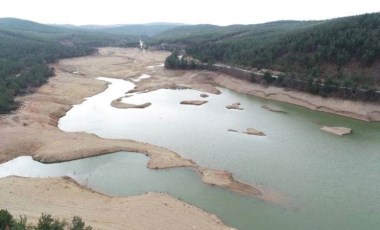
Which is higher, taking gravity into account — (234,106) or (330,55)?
(330,55)

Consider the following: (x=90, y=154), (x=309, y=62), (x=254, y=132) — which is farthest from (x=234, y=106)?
(x=90, y=154)

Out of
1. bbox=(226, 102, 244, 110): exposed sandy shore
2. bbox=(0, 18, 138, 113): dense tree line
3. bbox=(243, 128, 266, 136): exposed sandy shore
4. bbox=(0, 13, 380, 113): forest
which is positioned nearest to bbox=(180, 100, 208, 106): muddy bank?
bbox=(226, 102, 244, 110): exposed sandy shore

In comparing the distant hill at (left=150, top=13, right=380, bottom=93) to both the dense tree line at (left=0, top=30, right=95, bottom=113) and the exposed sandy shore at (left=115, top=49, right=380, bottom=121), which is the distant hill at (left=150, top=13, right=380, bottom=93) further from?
the dense tree line at (left=0, top=30, right=95, bottom=113)

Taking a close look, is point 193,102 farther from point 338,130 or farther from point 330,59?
point 338,130

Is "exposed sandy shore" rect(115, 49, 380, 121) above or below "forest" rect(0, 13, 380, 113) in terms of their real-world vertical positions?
below

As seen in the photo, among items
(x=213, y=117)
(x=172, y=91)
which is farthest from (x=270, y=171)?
(x=172, y=91)

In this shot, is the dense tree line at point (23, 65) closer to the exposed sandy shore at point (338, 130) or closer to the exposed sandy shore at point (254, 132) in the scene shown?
the exposed sandy shore at point (254, 132)

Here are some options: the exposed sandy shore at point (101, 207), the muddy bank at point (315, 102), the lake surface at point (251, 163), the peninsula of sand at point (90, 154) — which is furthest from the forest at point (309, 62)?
the exposed sandy shore at point (101, 207)

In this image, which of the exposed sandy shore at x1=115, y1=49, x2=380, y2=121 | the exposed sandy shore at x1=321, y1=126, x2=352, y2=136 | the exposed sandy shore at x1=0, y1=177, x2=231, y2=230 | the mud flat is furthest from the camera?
the exposed sandy shore at x1=115, y1=49, x2=380, y2=121
